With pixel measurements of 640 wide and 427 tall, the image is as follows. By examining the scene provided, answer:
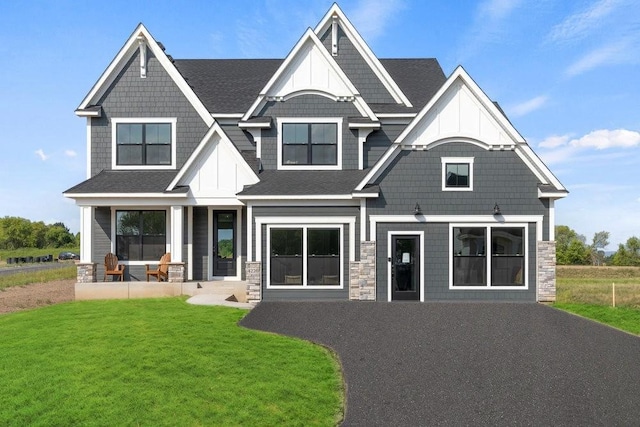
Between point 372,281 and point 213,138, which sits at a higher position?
point 213,138

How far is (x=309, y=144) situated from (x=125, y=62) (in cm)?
810

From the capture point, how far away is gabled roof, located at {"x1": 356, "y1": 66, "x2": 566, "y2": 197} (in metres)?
16.7

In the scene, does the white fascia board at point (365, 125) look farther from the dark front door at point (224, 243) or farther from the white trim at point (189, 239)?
the white trim at point (189, 239)

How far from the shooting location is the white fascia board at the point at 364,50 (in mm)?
20344

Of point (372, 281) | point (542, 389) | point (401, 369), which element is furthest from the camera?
point (372, 281)

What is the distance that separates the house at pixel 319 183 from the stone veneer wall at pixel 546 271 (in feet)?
0.14

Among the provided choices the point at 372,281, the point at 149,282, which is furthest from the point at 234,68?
the point at 372,281

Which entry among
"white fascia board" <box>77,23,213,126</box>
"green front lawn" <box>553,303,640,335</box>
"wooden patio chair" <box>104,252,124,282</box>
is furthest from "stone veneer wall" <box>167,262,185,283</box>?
"green front lawn" <box>553,303,640,335</box>

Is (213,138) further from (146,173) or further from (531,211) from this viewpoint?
(531,211)

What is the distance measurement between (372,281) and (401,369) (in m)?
7.05

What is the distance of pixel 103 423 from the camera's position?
7363 mm

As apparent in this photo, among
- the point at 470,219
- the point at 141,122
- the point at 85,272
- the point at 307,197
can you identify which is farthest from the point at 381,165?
the point at 85,272

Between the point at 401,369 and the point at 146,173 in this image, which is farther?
the point at 146,173

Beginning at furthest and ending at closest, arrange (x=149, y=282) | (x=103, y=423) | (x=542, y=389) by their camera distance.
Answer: (x=149, y=282) → (x=542, y=389) → (x=103, y=423)
